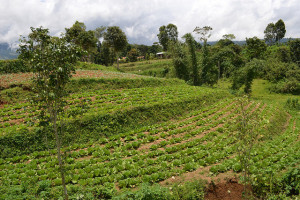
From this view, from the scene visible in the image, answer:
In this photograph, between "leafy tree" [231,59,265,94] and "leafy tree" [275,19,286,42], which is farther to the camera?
"leafy tree" [275,19,286,42]

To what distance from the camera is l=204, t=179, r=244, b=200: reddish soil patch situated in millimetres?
7747

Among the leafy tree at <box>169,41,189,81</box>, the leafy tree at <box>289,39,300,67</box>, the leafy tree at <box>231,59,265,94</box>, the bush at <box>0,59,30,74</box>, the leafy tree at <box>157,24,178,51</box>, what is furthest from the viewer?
the leafy tree at <box>157,24,178,51</box>

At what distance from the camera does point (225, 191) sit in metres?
8.06

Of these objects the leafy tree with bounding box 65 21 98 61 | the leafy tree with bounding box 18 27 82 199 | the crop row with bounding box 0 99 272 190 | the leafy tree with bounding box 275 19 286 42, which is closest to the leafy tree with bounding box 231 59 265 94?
the crop row with bounding box 0 99 272 190

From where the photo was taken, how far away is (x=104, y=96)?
20578 mm

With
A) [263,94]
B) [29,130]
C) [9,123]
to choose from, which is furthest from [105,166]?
[263,94]

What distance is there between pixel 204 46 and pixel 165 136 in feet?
95.0

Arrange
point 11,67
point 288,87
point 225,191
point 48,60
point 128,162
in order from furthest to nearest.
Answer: point 288,87, point 11,67, point 128,162, point 225,191, point 48,60

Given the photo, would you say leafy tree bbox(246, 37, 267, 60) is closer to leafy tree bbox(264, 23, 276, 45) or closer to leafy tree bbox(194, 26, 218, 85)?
leafy tree bbox(194, 26, 218, 85)

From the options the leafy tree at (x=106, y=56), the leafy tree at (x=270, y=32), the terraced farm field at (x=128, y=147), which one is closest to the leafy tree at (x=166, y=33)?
the leafy tree at (x=106, y=56)

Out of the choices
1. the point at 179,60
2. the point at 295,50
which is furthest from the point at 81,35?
the point at 295,50

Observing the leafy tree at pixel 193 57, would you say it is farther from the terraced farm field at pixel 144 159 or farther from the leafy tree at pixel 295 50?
the leafy tree at pixel 295 50

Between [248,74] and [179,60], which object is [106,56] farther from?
[248,74]

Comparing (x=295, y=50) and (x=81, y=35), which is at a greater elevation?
(x=81, y=35)
